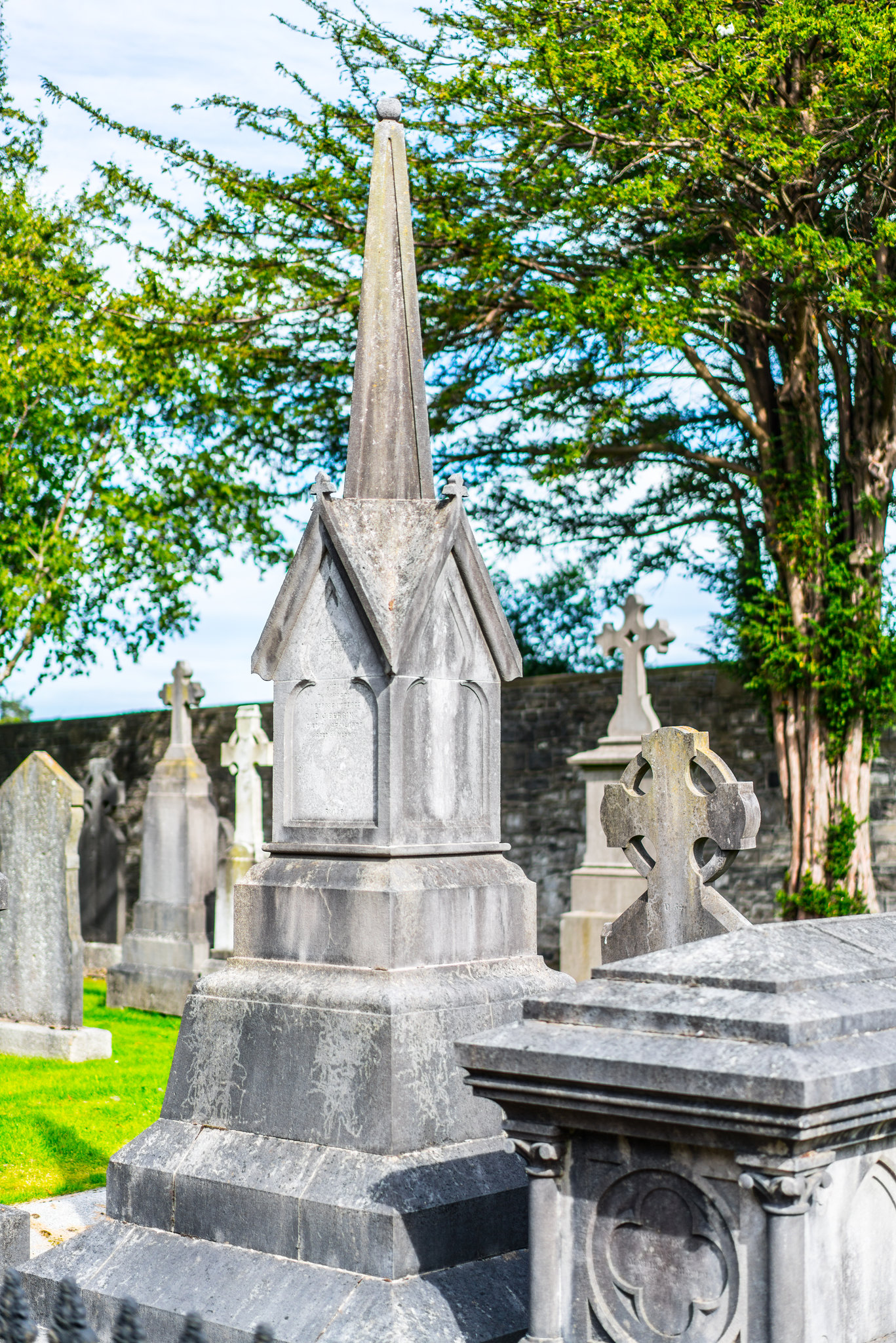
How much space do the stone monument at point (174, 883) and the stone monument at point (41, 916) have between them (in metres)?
2.03

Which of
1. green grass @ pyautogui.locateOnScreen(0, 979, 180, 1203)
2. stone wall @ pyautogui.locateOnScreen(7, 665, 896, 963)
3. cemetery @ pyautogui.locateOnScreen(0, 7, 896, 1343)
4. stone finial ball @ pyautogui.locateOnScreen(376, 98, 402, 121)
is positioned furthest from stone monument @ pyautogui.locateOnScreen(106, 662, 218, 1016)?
stone finial ball @ pyautogui.locateOnScreen(376, 98, 402, 121)

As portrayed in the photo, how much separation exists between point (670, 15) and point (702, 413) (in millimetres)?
4536

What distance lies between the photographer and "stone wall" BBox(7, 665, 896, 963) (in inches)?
497

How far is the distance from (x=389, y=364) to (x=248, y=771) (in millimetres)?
8320

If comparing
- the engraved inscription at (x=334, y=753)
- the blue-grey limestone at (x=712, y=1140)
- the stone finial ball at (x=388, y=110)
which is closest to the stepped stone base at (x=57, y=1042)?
the engraved inscription at (x=334, y=753)

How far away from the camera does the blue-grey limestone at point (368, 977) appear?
3.98m

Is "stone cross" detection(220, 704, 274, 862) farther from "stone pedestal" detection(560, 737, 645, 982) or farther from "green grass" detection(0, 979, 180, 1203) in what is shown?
"stone pedestal" detection(560, 737, 645, 982)

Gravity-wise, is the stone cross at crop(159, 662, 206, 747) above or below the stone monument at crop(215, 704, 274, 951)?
above

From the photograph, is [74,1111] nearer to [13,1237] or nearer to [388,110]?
[13,1237]

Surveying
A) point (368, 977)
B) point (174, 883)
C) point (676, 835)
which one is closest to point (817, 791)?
point (174, 883)

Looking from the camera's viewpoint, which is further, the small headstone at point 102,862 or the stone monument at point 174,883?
the small headstone at point 102,862

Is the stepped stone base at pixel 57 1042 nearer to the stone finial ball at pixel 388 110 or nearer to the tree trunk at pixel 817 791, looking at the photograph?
the tree trunk at pixel 817 791

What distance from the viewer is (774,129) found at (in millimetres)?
10914

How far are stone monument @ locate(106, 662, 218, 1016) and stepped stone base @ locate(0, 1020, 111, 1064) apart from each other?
2072 mm
